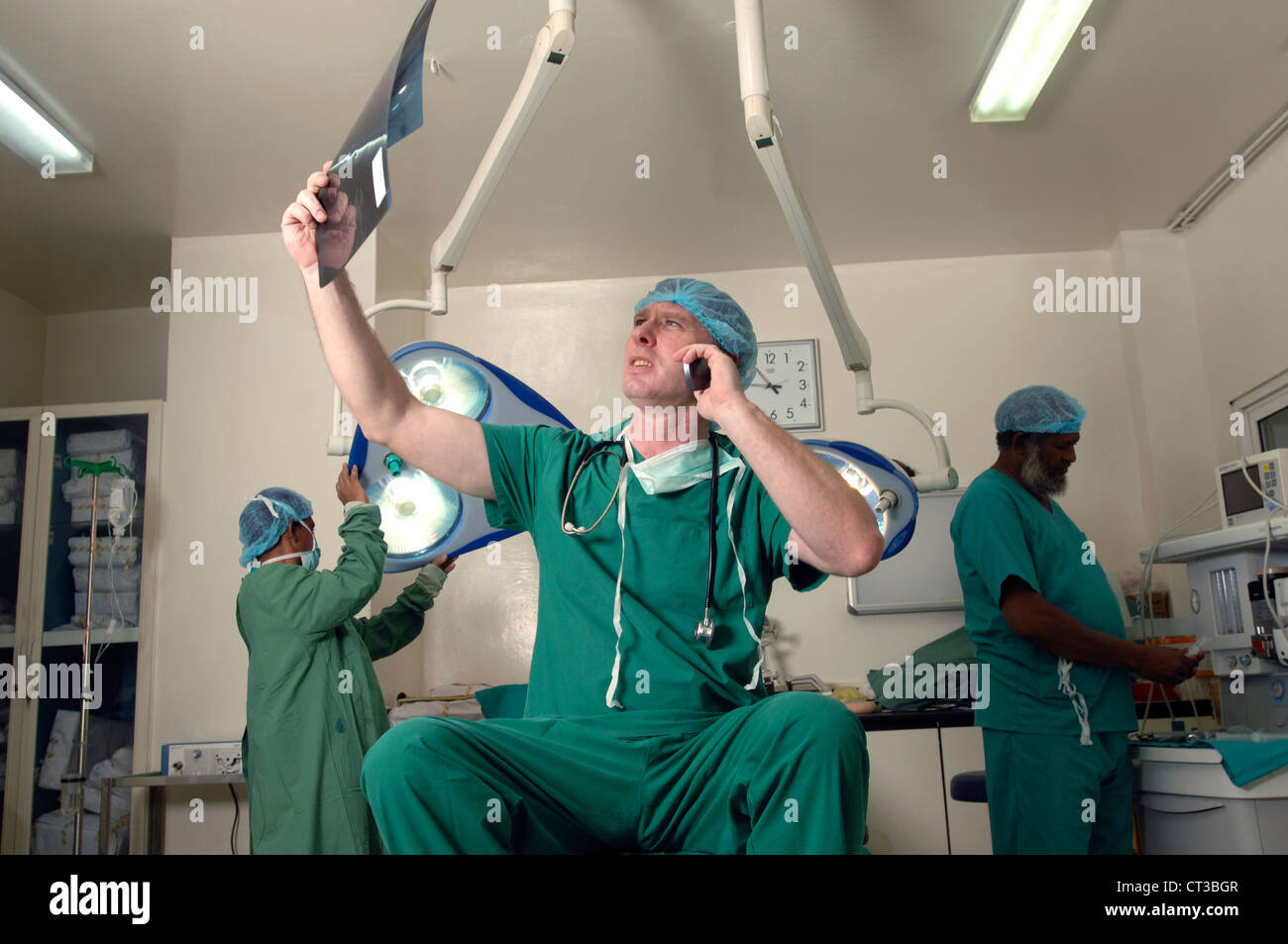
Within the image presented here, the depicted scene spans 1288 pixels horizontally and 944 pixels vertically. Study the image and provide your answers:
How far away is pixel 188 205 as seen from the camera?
12.3 ft

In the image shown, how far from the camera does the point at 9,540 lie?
387 cm

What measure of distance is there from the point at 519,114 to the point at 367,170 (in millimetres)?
627

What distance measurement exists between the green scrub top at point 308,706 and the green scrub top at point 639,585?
1.12 m

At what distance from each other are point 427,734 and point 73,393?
14.1ft

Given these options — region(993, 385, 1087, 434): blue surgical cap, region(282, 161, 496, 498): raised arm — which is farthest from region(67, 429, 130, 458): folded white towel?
region(993, 385, 1087, 434): blue surgical cap

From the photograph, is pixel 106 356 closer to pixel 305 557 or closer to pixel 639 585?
pixel 305 557

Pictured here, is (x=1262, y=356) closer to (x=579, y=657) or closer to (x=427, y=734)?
(x=579, y=657)

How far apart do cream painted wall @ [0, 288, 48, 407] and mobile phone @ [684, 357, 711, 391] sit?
4.11m

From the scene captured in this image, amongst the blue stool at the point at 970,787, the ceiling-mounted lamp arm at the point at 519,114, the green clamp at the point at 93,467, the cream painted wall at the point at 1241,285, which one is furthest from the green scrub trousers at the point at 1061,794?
the green clamp at the point at 93,467

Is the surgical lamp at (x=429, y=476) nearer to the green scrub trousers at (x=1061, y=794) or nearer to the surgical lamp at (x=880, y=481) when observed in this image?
the surgical lamp at (x=880, y=481)

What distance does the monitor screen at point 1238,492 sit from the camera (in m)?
2.74
